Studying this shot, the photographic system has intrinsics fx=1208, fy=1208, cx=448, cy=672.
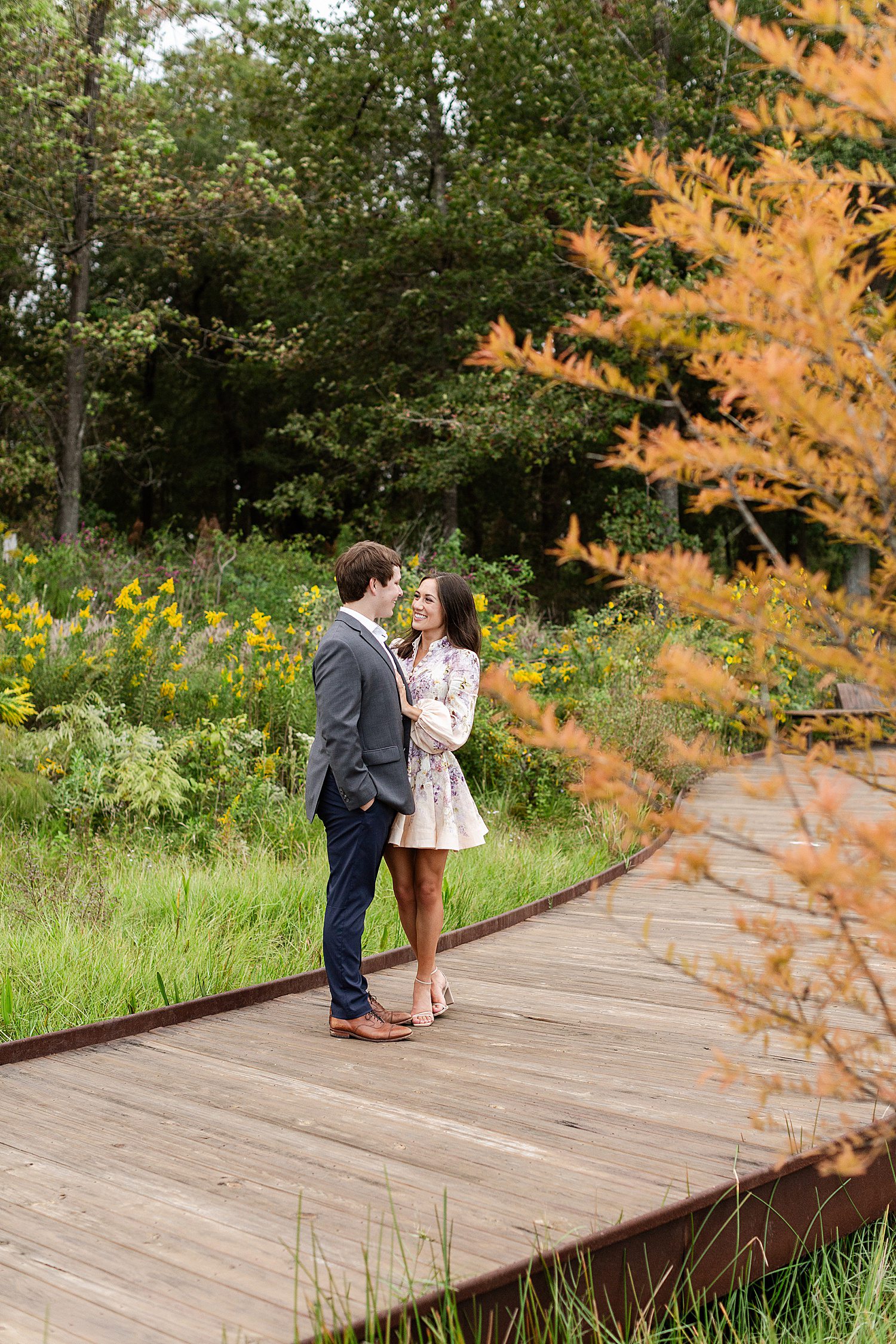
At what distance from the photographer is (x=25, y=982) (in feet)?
13.9

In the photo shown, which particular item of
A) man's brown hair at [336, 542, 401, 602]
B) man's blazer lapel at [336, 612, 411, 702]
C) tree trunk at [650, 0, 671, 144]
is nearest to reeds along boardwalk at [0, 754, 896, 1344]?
man's blazer lapel at [336, 612, 411, 702]

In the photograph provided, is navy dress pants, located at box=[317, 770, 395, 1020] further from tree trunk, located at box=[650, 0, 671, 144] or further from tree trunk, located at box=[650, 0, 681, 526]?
tree trunk, located at box=[650, 0, 671, 144]

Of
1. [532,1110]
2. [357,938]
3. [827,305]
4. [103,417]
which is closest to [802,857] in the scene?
[827,305]

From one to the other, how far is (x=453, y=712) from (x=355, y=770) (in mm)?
527

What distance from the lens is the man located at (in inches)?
155

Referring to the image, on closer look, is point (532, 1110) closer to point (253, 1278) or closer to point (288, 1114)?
point (288, 1114)

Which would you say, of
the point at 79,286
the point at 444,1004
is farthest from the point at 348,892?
the point at 79,286

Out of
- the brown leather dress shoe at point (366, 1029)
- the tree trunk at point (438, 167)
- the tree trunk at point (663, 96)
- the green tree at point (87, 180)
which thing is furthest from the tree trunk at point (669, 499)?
the brown leather dress shoe at point (366, 1029)

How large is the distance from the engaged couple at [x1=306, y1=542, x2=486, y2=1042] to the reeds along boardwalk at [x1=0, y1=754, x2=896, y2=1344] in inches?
9.2

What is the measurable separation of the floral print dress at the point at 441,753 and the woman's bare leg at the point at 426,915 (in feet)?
0.26

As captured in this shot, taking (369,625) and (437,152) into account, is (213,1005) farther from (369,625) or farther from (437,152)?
(437,152)

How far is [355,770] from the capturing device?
3.93 metres

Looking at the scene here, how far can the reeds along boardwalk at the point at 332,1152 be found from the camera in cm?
231

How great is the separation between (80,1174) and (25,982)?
1.54 metres
